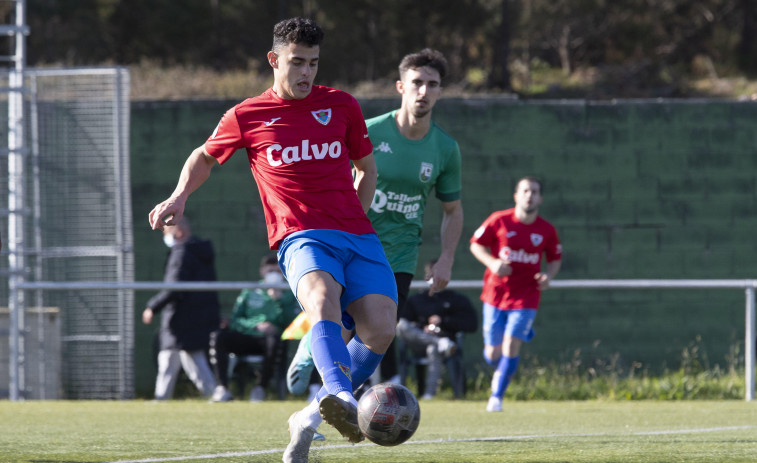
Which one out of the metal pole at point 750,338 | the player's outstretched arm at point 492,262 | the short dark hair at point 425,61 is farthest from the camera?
the metal pole at point 750,338

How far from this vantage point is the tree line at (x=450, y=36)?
27.4 metres

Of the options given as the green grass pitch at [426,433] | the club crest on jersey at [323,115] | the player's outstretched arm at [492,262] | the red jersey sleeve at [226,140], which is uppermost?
the club crest on jersey at [323,115]

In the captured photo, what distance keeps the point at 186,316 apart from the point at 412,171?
5.19 meters

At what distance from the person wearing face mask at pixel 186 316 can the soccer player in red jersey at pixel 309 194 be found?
19.8ft

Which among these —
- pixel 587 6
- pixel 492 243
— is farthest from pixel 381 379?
pixel 587 6

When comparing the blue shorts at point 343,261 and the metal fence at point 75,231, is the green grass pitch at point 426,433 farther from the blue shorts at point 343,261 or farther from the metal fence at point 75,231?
the metal fence at point 75,231

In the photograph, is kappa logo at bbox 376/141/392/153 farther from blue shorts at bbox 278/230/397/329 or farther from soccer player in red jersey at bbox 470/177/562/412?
soccer player in red jersey at bbox 470/177/562/412

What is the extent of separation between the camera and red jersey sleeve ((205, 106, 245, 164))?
16.8 feet

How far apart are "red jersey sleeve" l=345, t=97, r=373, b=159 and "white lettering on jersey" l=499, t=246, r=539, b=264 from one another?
15.1ft

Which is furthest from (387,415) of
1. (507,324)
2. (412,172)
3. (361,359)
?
(507,324)

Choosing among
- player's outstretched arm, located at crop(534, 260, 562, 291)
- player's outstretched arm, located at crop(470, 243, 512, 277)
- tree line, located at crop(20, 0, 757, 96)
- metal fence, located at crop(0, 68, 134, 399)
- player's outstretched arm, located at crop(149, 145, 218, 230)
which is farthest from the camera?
tree line, located at crop(20, 0, 757, 96)

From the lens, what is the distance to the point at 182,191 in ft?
16.3

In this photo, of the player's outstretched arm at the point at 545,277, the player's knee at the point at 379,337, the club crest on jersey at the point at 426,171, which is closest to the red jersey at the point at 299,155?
the player's knee at the point at 379,337

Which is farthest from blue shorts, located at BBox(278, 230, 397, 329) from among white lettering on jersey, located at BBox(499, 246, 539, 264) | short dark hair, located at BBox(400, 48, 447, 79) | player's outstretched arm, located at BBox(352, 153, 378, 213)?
white lettering on jersey, located at BBox(499, 246, 539, 264)
